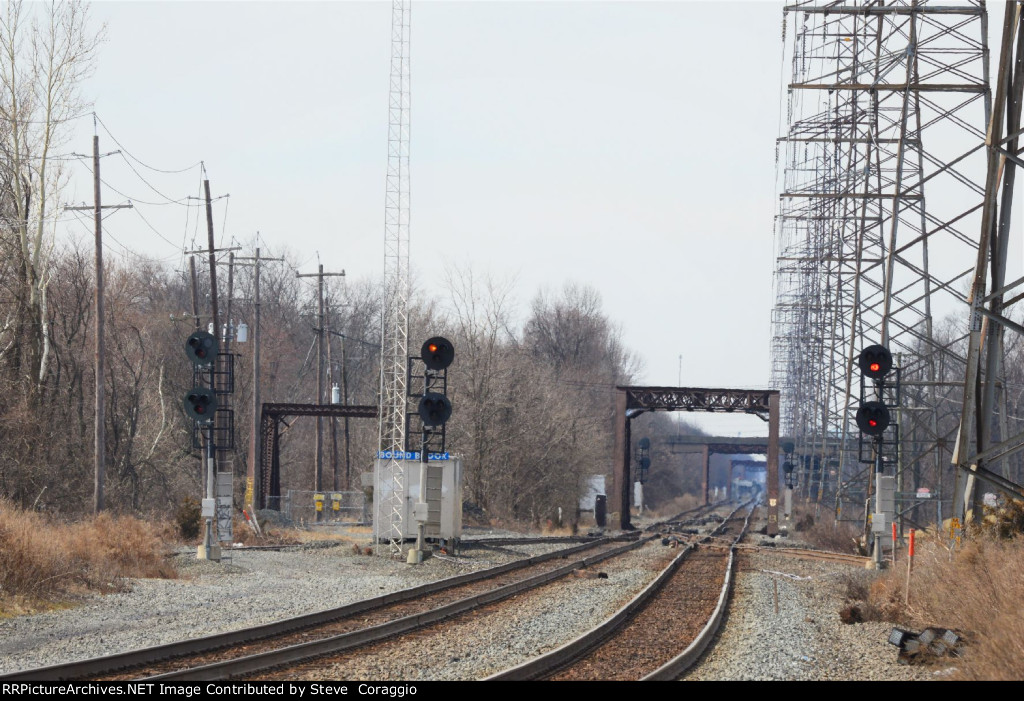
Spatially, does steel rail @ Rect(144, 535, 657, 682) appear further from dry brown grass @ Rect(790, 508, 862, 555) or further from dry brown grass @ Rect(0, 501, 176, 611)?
dry brown grass @ Rect(790, 508, 862, 555)

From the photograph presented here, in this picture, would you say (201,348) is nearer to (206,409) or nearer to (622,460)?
(206,409)

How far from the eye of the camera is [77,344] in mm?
45250

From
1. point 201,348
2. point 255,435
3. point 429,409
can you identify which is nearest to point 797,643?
point 429,409

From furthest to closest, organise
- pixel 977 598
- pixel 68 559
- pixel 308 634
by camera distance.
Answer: pixel 68 559, pixel 308 634, pixel 977 598

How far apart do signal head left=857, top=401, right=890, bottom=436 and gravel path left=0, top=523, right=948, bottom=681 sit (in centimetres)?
328

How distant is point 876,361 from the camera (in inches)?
955

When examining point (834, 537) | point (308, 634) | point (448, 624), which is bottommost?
point (834, 537)

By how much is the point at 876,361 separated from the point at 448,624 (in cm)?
1259

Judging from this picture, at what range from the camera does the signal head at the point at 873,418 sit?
24531 millimetres

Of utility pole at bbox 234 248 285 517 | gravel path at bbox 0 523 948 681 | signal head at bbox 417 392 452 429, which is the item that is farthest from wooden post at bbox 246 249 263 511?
signal head at bbox 417 392 452 429
